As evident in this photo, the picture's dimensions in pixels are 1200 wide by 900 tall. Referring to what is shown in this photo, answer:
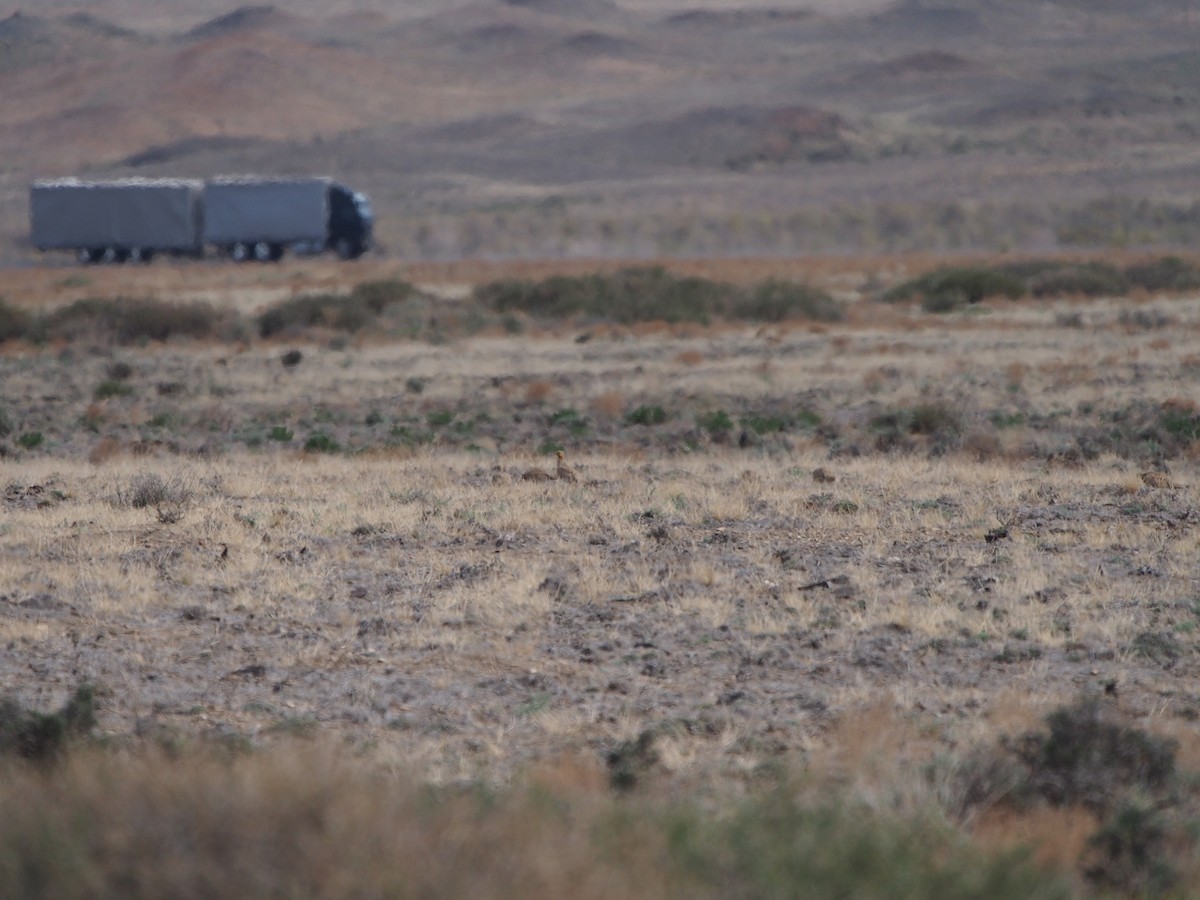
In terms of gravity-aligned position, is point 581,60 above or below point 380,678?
above

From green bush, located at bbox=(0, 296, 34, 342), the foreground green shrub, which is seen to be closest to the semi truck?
green bush, located at bbox=(0, 296, 34, 342)

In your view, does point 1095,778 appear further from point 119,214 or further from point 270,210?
point 119,214

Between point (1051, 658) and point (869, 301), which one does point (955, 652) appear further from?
point (869, 301)

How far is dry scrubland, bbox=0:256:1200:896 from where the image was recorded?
3949mm

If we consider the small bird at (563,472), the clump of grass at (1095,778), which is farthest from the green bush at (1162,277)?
the clump of grass at (1095,778)

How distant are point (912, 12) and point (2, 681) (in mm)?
162329

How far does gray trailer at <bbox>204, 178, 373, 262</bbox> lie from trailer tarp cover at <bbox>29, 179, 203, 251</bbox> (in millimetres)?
1022

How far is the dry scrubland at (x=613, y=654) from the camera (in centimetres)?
395

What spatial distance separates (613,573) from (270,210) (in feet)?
188

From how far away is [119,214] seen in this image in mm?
64938

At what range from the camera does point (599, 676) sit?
778 cm

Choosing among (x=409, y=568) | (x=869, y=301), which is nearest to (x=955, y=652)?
(x=409, y=568)

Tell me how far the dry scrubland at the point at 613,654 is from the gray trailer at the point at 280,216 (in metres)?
46.7

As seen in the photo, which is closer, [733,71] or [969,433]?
[969,433]
